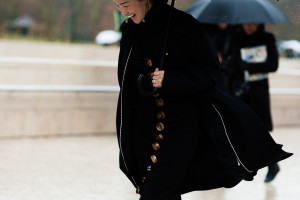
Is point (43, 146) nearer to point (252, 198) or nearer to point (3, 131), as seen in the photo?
point (3, 131)

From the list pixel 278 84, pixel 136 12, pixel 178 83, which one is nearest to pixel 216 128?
pixel 178 83

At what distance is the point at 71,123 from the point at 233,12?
12.5 feet

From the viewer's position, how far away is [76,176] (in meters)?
5.99

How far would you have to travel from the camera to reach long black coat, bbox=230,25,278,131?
5.74 m

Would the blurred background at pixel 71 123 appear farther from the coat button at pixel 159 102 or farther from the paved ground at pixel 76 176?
the coat button at pixel 159 102

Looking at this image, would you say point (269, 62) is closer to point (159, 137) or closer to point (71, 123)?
point (159, 137)

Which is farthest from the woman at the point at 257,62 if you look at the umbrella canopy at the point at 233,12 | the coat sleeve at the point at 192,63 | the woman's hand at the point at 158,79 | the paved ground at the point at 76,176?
the woman's hand at the point at 158,79

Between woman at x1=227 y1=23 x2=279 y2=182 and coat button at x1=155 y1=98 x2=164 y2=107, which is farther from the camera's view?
woman at x1=227 y1=23 x2=279 y2=182

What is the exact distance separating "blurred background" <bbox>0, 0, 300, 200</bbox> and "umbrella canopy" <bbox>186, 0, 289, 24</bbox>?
263mm

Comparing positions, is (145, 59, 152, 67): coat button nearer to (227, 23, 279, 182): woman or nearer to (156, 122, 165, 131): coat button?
(156, 122, 165, 131): coat button

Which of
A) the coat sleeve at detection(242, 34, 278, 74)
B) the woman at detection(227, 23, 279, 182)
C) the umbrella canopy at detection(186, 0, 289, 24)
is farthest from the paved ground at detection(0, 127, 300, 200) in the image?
the umbrella canopy at detection(186, 0, 289, 24)

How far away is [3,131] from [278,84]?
5046mm

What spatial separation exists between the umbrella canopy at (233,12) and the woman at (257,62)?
1.82ft

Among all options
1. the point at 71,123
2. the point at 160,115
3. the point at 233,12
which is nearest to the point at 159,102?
the point at 160,115
